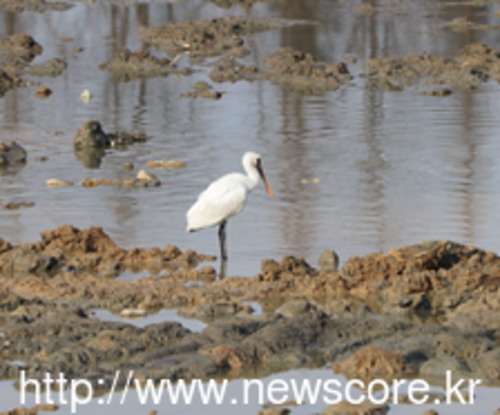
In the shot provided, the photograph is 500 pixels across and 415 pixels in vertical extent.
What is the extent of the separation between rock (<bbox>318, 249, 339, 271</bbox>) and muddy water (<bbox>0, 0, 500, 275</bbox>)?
0.95 ft

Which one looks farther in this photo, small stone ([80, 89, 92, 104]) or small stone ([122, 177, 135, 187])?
small stone ([80, 89, 92, 104])

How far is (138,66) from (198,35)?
12.6ft

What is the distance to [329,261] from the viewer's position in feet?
31.8

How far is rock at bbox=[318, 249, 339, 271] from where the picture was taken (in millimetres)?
9648

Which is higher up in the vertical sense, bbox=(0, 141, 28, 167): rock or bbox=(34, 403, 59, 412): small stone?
bbox=(0, 141, 28, 167): rock

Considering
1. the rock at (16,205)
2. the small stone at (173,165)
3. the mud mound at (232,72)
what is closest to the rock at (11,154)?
the small stone at (173,165)

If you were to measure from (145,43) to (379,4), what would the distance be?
1149cm

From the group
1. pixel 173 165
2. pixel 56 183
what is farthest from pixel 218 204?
pixel 173 165

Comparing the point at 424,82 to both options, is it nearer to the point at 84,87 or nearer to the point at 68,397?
the point at 84,87

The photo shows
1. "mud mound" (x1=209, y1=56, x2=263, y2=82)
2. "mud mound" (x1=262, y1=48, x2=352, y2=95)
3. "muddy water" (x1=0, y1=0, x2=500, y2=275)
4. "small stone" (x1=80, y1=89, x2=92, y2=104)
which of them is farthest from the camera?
"mud mound" (x1=209, y1=56, x2=263, y2=82)

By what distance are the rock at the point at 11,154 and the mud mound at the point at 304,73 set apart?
306 inches

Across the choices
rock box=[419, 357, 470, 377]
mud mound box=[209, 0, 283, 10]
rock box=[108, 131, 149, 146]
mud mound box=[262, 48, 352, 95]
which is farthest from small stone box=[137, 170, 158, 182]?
mud mound box=[209, 0, 283, 10]

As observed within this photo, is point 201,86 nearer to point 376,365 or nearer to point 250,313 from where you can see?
point 250,313

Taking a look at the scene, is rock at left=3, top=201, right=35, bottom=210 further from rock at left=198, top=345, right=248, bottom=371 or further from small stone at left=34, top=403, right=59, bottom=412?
small stone at left=34, top=403, right=59, bottom=412
